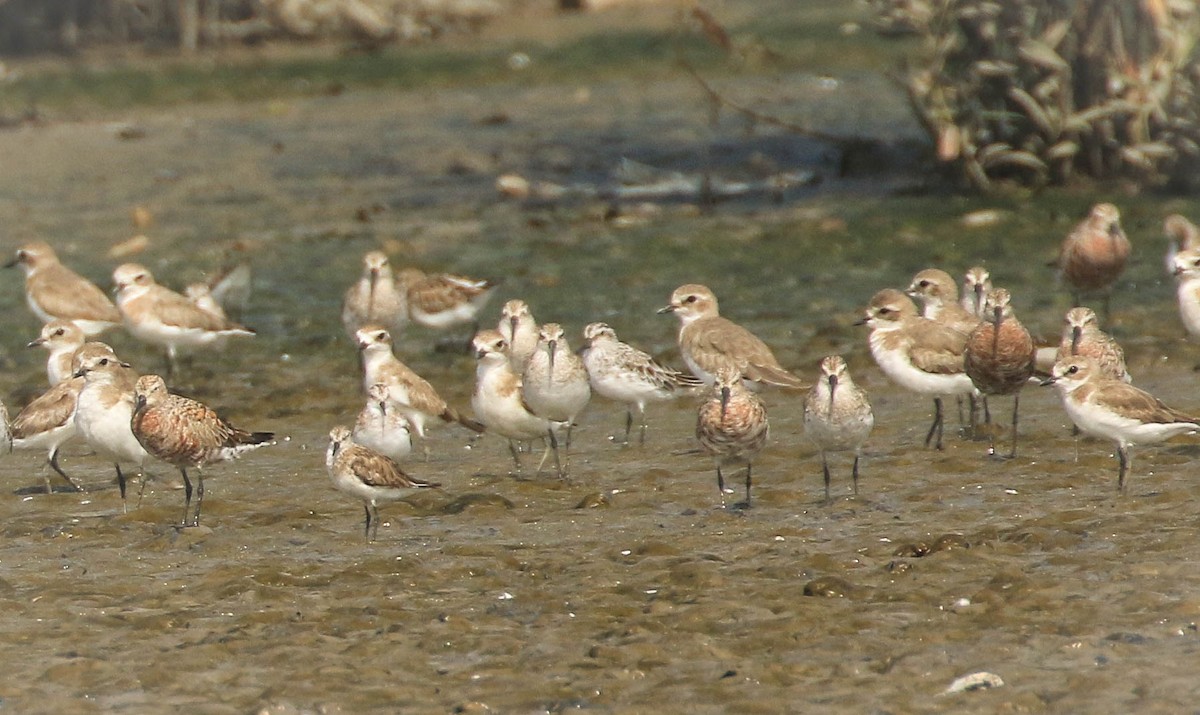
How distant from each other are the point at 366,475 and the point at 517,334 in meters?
3.45

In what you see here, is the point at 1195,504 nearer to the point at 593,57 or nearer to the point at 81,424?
the point at 81,424

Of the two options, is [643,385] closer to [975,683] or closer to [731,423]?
[731,423]

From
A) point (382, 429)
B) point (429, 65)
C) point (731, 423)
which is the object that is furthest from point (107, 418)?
point (429, 65)

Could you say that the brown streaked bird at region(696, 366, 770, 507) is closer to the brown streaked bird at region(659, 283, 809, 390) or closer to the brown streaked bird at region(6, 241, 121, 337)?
the brown streaked bird at region(659, 283, 809, 390)

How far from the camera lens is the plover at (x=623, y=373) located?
39.5ft

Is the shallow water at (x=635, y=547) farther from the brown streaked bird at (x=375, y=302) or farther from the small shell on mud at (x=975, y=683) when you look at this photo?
the brown streaked bird at (x=375, y=302)

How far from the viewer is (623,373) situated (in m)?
12.0

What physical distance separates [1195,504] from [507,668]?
Result: 399 centimetres

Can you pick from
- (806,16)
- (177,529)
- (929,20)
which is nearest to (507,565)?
(177,529)

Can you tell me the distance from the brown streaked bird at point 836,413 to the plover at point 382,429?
8.04 feet

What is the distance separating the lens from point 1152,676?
711 centimetres

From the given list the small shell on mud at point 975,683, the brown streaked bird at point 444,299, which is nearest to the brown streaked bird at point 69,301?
the brown streaked bird at point 444,299

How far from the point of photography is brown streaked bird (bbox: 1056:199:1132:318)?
14.5 m

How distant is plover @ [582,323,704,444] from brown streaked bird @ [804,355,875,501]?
1.96m
